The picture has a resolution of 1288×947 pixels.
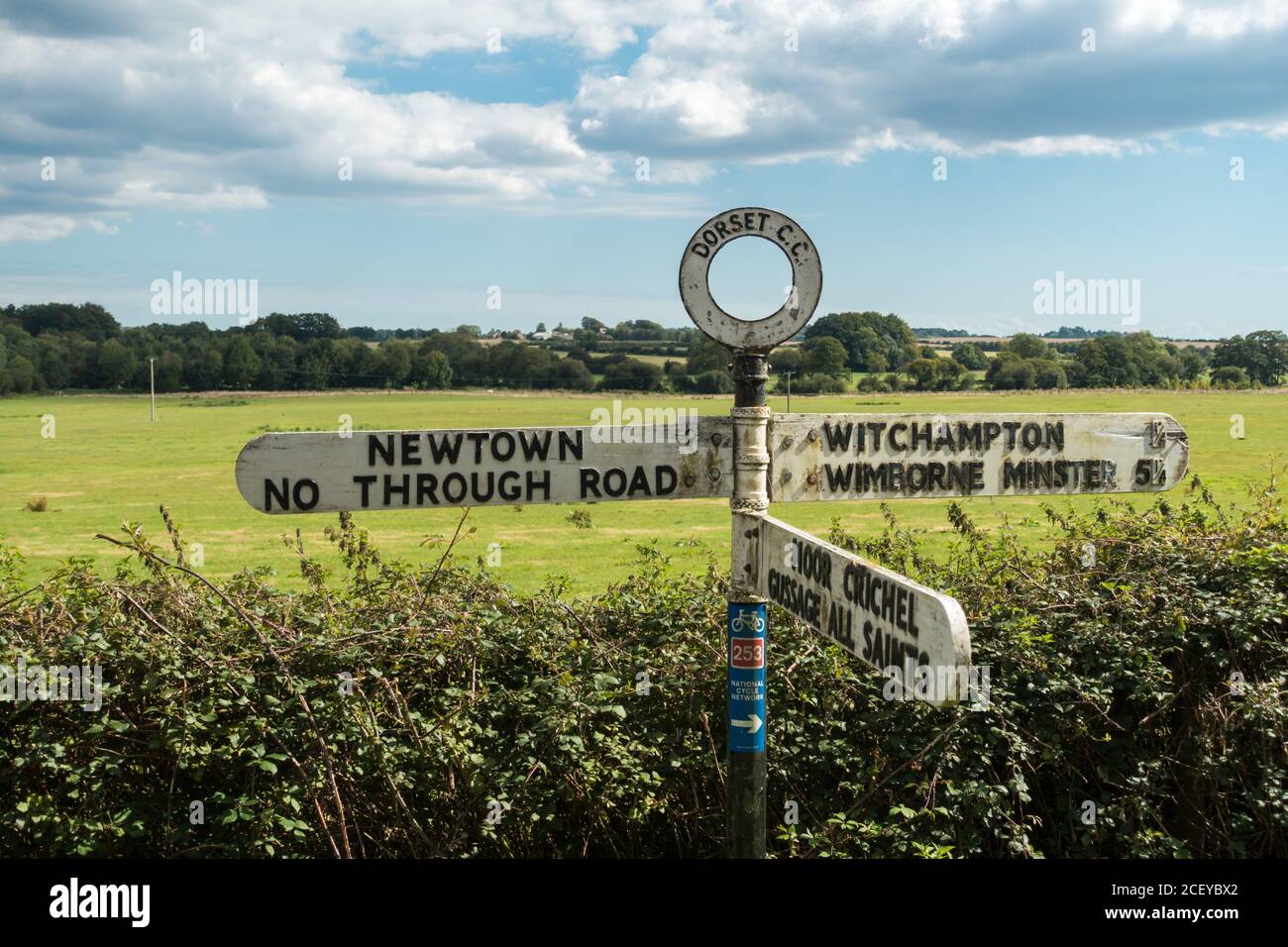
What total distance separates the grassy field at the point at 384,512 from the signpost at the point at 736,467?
8.52 ft

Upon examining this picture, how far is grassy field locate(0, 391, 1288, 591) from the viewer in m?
15.9

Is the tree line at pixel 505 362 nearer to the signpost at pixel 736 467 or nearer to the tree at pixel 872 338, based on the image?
the tree at pixel 872 338

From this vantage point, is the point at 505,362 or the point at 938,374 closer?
the point at 938,374

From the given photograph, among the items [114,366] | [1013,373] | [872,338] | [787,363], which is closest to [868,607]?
[787,363]

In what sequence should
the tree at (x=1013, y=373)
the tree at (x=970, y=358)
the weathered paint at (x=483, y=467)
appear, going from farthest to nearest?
the tree at (x=970, y=358)
the tree at (x=1013, y=373)
the weathered paint at (x=483, y=467)

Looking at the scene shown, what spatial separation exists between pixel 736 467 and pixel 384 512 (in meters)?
21.0
